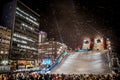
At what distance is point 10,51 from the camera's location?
67.2 m

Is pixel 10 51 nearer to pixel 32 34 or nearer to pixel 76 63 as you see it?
pixel 32 34

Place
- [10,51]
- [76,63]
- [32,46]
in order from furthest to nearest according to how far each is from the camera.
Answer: [32,46] < [10,51] < [76,63]

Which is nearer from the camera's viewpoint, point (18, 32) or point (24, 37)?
point (18, 32)

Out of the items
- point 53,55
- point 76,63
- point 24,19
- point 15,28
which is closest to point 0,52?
point 15,28

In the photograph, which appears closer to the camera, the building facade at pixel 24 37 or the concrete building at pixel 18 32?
the concrete building at pixel 18 32

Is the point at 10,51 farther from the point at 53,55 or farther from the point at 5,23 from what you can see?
the point at 53,55

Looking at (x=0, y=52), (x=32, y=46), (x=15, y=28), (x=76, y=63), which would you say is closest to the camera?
(x=76, y=63)

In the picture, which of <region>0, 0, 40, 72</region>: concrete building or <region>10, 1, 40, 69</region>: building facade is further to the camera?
<region>10, 1, 40, 69</region>: building facade

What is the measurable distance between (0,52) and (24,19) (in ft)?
84.7

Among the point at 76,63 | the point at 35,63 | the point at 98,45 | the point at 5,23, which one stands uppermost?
the point at 5,23

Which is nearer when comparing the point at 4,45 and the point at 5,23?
the point at 4,45

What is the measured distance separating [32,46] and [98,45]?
39879mm

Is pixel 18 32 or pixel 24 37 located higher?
pixel 18 32

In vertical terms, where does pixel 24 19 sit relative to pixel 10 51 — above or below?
above
